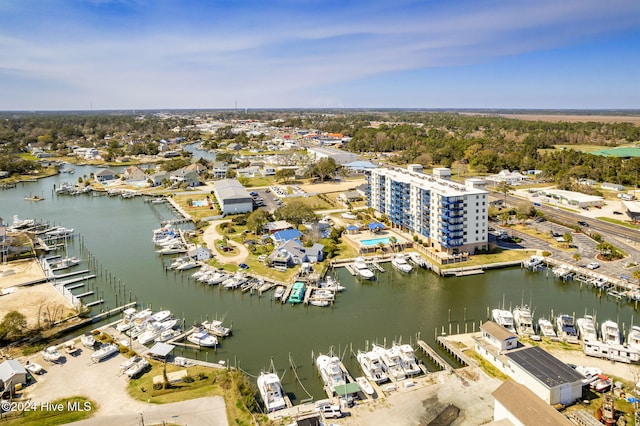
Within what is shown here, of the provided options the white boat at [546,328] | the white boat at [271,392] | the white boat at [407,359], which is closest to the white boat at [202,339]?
the white boat at [271,392]

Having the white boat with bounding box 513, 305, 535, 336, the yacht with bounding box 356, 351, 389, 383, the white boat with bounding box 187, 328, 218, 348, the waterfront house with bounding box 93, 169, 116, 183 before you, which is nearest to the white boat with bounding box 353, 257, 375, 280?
the white boat with bounding box 513, 305, 535, 336

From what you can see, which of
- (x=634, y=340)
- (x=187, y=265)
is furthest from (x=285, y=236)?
(x=634, y=340)

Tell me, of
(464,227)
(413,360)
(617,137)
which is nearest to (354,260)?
(464,227)

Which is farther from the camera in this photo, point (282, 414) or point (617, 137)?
point (617, 137)

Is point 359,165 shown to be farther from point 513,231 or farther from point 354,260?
point 354,260

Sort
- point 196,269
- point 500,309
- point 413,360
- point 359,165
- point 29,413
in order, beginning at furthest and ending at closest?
point 359,165 → point 196,269 → point 500,309 → point 413,360 → point 29,413
